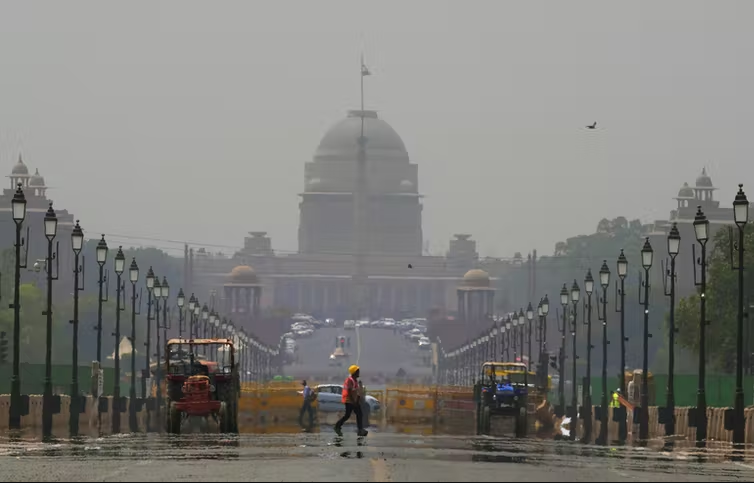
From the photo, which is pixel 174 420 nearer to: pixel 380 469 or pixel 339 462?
pixel 339 462

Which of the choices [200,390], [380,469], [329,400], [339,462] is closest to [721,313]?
[329,400]

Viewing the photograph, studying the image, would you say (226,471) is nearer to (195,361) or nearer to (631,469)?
(631,469)

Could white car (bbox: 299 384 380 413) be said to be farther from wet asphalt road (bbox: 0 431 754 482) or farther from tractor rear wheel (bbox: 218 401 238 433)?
wet asphalt road (bbox: 0 431 754 482)

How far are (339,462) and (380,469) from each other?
2.19m

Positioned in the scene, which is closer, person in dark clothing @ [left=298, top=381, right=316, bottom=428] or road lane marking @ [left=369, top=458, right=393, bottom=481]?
road lane marking @ [left=369, top=458, right=393, bottom=481]

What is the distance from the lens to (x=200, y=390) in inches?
1870

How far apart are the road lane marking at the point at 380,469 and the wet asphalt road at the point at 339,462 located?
13 mm

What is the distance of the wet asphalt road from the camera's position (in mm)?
27516

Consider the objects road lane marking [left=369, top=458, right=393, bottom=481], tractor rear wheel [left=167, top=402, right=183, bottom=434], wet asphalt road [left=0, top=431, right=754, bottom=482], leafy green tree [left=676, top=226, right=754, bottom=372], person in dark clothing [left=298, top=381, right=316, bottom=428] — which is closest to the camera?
road lane marking [left=369, top=458, right=393, bottom=481]

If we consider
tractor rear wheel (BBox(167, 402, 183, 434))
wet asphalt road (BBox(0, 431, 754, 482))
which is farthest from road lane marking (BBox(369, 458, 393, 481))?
tractor rear wheel (BBox(167, 402, 183, 434))

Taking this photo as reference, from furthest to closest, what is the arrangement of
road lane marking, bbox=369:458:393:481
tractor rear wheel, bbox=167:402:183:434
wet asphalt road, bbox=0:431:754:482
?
tractor rear wheel, bbox=167:402:183:434 < wet asphalt road, bbox=0:431:754:482 < road lane marking, bbox=369:458:393:481

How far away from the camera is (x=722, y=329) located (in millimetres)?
106125

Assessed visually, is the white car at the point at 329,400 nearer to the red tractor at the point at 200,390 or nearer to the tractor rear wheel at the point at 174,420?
the red tractor at the point at 200,390

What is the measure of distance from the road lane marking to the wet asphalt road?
13mm
